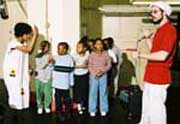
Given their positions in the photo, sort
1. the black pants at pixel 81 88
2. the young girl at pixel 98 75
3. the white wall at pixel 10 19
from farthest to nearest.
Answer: the white wall at pixel 10 19 → the black pants at pixel 81 88 → the young girl at pixel 98 75

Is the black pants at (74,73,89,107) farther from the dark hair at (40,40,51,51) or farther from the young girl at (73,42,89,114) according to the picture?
the dark hair at (40,40,51,51)

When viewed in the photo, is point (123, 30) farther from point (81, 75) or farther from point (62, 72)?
point (62, 72)

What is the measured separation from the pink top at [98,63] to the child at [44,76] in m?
0.65

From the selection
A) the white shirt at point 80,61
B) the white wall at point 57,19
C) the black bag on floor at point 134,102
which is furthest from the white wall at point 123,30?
the white shirt at point 80,61

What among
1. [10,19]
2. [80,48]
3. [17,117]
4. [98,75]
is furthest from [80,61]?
[10,19]

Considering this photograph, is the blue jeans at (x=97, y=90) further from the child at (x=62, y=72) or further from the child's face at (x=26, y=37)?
the child's face at (x=26, y=37)

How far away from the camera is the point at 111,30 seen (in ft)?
34.9

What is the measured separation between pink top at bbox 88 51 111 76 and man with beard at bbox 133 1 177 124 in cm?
207

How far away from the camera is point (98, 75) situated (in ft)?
26.0

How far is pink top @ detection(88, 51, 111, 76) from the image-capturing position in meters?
7.91

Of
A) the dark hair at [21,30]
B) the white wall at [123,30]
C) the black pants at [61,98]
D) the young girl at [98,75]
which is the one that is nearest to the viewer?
the dark hair at [21,30]

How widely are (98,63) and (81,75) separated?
0.34 m

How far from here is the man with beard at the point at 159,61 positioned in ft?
18.5

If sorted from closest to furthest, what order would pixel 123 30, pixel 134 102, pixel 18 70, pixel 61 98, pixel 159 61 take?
pixel 159 61 → pixel 18 70 → pixel 61 98 → pixel 134 102 → pixel 123 30
